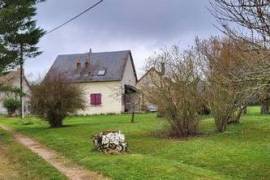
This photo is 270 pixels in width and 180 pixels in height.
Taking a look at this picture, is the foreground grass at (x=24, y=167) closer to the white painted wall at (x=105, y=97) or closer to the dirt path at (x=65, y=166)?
the dirt path at (x=65, y=166)

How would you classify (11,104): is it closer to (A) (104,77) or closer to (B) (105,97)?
(B) (105,97)

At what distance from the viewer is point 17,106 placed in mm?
62375

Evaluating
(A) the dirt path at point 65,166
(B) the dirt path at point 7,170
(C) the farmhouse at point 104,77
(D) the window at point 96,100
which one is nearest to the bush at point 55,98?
(A) the dirt path at point 65,166

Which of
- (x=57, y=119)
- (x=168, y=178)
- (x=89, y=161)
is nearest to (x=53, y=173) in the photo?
(x=89, y=161)

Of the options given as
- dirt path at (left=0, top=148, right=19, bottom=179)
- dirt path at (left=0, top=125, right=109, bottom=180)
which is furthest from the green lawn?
dirt path at (left=0, top=148, right=19, bottom=179)

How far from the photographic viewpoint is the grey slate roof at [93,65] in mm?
60625

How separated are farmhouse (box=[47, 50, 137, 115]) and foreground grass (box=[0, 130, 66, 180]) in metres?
38.1

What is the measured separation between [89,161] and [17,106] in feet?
158

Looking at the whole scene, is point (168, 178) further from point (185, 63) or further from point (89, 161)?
point (185, 63)

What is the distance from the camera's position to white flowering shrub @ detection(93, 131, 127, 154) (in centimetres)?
1728

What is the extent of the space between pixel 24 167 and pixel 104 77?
44.6 meters

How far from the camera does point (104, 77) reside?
60.5m

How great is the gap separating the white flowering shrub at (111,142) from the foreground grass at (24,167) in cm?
189

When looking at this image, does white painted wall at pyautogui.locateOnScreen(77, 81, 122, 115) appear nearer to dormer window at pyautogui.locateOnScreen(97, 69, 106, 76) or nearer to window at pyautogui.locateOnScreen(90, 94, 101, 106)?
window at pyautogui.locateOnScreen(90, 94, 101, 106)
